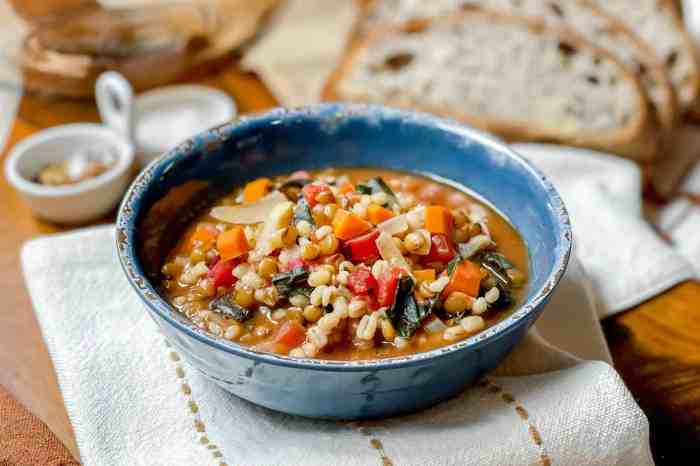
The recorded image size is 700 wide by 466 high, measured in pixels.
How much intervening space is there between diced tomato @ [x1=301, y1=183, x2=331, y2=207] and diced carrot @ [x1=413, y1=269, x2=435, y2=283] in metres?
0.40

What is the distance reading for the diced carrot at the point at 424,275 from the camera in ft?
7.55

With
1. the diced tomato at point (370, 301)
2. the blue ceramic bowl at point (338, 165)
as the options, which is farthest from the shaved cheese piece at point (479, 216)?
the diced tomato at point (370, 301)

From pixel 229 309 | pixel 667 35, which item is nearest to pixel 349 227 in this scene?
pixel 229 309

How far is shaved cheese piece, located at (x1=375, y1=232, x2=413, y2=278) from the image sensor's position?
2.28 meters

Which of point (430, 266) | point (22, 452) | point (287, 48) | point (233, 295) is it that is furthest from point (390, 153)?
point (287, 48)

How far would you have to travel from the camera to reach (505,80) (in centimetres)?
430

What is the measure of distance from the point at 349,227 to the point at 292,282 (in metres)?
0.22

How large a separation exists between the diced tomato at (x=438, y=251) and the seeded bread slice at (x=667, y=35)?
2.68 metres

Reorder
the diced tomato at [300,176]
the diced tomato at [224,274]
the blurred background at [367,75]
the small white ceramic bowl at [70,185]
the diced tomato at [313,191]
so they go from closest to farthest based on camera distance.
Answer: the diced tomato at [224,274] < the diced tomato at [313,191] < the diced tomato at [300,176] < the small white ceramic bowl at [70,185] < the blurred background at [367,75]

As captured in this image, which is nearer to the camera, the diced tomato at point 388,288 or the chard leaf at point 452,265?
the diced tomato at point 388,288

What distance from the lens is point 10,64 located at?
4270mm

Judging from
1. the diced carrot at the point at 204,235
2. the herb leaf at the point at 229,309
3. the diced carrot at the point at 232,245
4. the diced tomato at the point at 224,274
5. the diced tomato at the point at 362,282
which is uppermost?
the diced tomato at the point at 362,282

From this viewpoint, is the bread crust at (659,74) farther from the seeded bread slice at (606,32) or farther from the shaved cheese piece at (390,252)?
the shaved cheese piece at (390,252)

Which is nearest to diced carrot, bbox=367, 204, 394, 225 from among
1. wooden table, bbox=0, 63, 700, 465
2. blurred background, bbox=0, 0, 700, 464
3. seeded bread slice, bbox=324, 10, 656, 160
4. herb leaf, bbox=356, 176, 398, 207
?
herb leaf, bbox=356, 176, 398, 207
